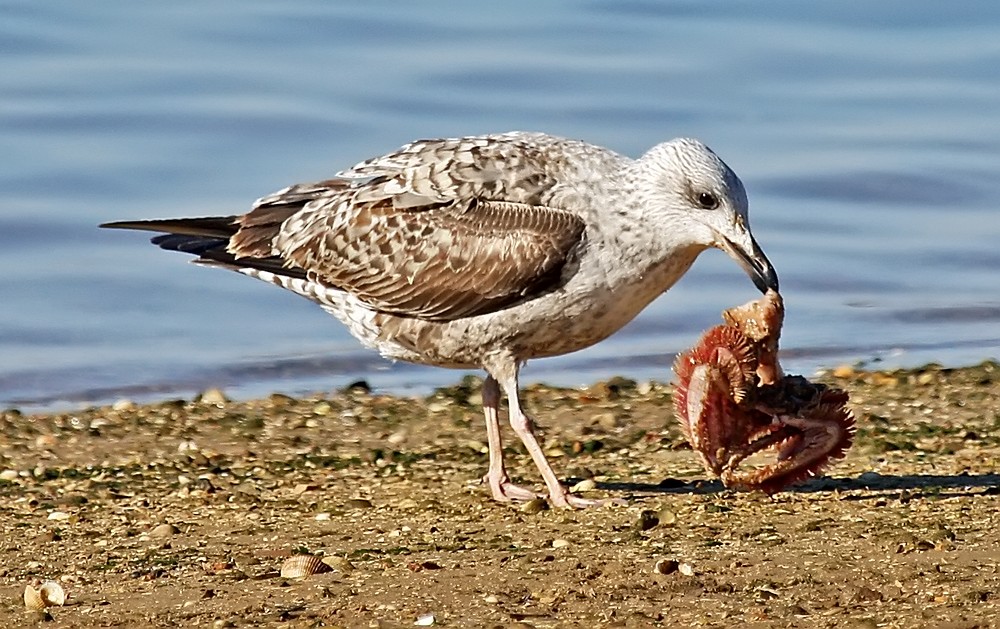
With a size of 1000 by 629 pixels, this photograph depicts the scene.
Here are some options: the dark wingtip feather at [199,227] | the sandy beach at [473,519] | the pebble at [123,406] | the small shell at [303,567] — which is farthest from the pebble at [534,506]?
the pebble at [123,406]

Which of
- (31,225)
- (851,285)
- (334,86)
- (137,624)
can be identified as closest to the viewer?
(137,624)

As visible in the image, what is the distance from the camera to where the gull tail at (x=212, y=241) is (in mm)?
8250

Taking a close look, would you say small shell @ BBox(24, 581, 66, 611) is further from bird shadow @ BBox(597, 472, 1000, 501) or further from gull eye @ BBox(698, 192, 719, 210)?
gull eye @ BBox(698, 192, 719, 210)

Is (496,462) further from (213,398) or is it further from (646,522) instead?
(213,398)

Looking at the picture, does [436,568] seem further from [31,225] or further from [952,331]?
[31,225]

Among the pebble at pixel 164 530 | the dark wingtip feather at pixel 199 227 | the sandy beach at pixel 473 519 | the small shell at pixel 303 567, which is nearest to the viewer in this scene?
the sandy beach at pixel 473 519

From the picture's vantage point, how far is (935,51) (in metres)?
18.4

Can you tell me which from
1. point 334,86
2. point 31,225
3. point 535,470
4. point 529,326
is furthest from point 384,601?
point 334,86

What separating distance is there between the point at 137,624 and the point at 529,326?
2.30 m

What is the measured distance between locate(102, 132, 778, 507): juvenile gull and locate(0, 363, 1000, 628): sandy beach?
1.77 ft

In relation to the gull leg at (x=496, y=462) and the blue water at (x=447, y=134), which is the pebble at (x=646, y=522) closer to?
the gull leg at (x=496, y=462)

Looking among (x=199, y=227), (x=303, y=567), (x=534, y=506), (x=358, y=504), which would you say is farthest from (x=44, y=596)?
(x=199, y=227)

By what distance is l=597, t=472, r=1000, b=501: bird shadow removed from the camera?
272 inches

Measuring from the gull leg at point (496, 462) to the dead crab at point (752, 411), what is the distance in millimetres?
704
